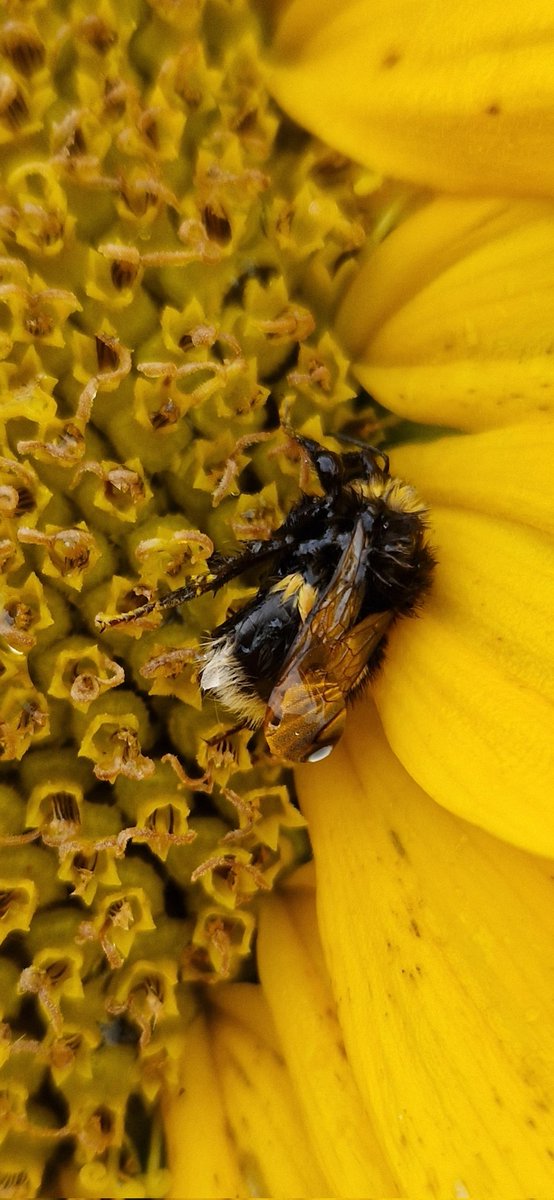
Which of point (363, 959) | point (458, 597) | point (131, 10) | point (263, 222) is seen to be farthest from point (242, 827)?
point (131, 10)

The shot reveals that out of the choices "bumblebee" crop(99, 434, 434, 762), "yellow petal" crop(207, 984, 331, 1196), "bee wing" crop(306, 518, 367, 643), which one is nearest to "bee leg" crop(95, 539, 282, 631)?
"bumblebee" crop(99, 434, 434, 762)

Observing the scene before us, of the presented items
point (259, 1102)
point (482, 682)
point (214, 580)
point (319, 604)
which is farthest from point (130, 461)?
point (259, 1102)

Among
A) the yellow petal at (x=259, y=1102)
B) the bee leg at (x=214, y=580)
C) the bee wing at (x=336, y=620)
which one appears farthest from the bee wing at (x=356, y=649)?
the yellow petal at (x=259, y=1102)

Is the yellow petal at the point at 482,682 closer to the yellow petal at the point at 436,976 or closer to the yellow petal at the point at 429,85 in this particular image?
the yellow petal at the point at 436,976

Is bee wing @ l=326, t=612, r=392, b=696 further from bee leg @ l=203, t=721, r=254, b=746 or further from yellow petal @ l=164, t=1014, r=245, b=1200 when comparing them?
yellow petal @ l=164, t=1014, r=245, b=1200

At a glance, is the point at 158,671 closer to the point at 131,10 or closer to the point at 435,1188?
the point at 435,1188

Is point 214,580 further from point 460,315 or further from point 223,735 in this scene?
point 460,315
